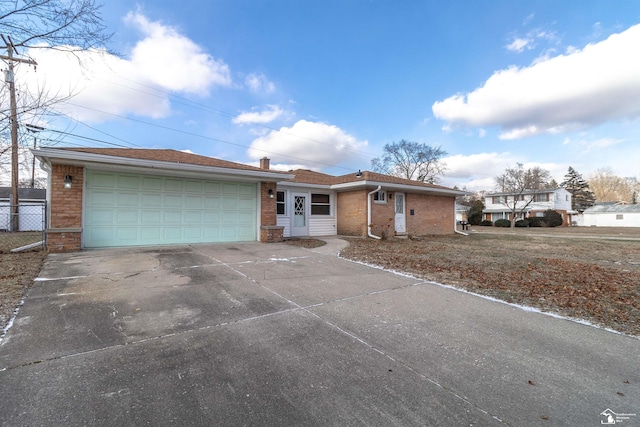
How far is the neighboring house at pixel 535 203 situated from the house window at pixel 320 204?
3366 cm

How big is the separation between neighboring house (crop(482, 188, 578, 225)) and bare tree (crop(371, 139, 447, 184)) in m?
11.8

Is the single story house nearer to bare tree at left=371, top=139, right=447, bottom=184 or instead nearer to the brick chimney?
the brick chimney

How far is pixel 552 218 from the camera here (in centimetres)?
3462

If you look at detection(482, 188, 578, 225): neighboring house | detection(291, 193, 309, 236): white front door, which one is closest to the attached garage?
detection(291, 193, 309, 236): white front door

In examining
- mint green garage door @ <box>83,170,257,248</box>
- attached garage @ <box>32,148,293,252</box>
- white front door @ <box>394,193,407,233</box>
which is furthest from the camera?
white front door @ <box>394,193,407,233</box>

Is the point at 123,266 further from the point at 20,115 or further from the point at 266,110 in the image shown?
the point at 266,110

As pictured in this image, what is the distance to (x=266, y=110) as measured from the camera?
17.2 metres

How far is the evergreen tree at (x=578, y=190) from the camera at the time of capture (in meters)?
50.5

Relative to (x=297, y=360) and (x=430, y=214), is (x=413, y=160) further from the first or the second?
(x=297, y=360)

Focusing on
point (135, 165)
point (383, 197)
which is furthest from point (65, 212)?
point (383, 197)

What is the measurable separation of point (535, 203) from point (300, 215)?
41174 mm

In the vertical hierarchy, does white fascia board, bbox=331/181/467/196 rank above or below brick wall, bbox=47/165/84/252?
above

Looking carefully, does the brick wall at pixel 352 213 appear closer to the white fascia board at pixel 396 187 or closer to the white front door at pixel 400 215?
the white fascia board at pixel 396 187

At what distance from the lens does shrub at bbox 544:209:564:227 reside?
34.5 m
